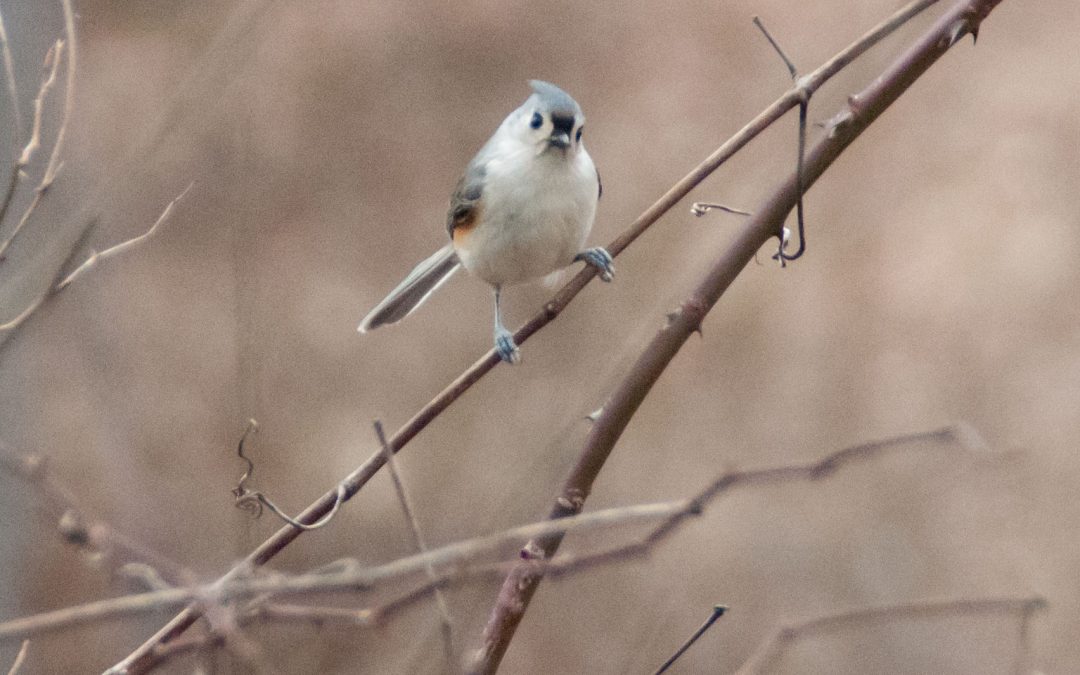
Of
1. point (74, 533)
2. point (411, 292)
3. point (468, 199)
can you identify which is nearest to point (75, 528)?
point (74, 533)

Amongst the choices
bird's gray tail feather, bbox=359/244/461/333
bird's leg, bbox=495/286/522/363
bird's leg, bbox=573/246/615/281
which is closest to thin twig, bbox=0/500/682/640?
bird's leg, bbox=495/286/522/363

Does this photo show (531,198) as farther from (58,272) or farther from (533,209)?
(58,272)

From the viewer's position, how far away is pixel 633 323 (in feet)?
18.0

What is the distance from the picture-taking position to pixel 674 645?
4441 mm

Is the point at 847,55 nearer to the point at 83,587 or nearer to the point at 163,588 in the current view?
the point at 163,588

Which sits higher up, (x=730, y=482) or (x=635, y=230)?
(x=635, y=230)

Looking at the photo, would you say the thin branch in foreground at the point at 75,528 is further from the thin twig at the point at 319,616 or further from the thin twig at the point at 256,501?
the thin twig at the point at 256,501

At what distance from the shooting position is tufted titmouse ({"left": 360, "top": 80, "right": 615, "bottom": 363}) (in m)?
2.29

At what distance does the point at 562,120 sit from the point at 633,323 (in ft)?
10.8

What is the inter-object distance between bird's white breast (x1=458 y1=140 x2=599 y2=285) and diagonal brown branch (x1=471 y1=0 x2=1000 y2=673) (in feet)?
3.08

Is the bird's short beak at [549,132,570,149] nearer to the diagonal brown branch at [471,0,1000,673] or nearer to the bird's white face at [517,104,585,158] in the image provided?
the bird's white face at [517,104,585,158]

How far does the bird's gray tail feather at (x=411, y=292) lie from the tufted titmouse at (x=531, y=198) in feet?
0.97

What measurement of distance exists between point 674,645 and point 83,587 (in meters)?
2.68

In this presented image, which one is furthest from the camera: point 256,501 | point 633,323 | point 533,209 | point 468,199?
point 633,323
